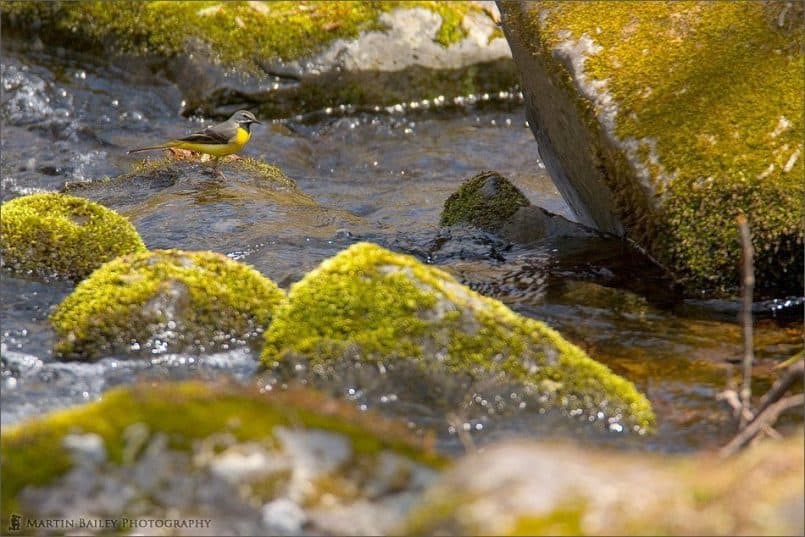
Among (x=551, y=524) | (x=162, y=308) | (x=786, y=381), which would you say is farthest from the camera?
(x=162, y=308)

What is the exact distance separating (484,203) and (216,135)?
291 cm

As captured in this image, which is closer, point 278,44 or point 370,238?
point 370,238

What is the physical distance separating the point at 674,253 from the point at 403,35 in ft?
24.7

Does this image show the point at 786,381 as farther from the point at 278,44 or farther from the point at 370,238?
the point at 278,44

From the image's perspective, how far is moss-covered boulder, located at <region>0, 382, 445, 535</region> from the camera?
307 cm

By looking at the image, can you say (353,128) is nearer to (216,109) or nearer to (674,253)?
(216,109)

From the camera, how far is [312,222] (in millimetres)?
8500

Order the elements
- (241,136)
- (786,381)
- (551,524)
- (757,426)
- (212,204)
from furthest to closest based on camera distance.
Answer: (241,136) < (212,204) < (786,381) < (757,426) < (551,524)

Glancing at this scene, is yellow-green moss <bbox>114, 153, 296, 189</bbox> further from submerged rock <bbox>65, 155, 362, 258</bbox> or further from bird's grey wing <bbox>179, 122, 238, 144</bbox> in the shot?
bird's grey wing <bbox>179, 122, 238, 144</bbox>

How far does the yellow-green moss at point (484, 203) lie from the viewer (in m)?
8.24

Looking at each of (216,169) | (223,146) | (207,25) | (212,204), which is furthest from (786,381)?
(207,25)

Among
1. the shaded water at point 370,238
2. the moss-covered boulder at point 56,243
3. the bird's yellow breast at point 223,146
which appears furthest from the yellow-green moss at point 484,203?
the moss-covered boulder at point 56,243

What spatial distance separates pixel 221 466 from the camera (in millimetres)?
3111

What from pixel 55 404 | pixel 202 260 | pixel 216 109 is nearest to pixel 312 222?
pixel 202 260
